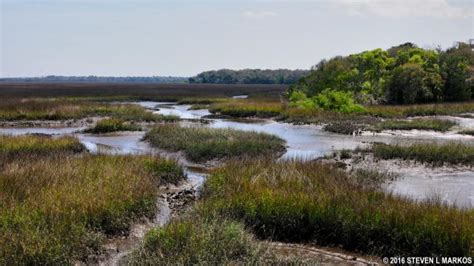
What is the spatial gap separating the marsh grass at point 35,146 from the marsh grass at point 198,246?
11858 millimetres

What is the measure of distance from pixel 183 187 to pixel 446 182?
8.54 meters

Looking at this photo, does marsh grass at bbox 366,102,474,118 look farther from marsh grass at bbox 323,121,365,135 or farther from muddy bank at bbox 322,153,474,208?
muddy bank at bbox 322,153,474,208

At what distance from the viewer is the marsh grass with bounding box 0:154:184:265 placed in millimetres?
8359

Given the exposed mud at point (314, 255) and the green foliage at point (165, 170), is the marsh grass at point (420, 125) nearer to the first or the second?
the green foliage at point (165, 170)

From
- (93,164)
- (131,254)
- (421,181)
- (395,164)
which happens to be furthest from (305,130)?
(131,254)

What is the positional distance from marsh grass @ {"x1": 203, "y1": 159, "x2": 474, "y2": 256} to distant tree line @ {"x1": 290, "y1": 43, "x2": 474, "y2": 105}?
32535 mm

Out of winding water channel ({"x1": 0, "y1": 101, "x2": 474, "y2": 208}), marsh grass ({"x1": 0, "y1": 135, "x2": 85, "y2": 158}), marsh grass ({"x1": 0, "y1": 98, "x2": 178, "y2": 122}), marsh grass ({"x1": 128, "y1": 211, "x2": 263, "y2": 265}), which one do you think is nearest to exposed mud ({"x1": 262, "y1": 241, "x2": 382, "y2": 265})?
marsh grass ({"x1": 128, "y1": 211, "x2": 263, "y2": 265})

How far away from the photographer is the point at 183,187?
15.4 metres

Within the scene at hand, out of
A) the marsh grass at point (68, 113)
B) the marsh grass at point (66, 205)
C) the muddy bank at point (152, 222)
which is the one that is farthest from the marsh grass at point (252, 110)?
the marsh grass at point (66, 205)

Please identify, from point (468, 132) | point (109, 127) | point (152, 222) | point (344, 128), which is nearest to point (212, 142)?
point (152, 222)

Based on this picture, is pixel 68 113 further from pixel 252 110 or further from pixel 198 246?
pixel 198 246

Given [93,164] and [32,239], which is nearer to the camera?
[32,239]

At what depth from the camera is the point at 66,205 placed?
32.8ft

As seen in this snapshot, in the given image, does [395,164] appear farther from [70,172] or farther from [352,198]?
[70,172]
